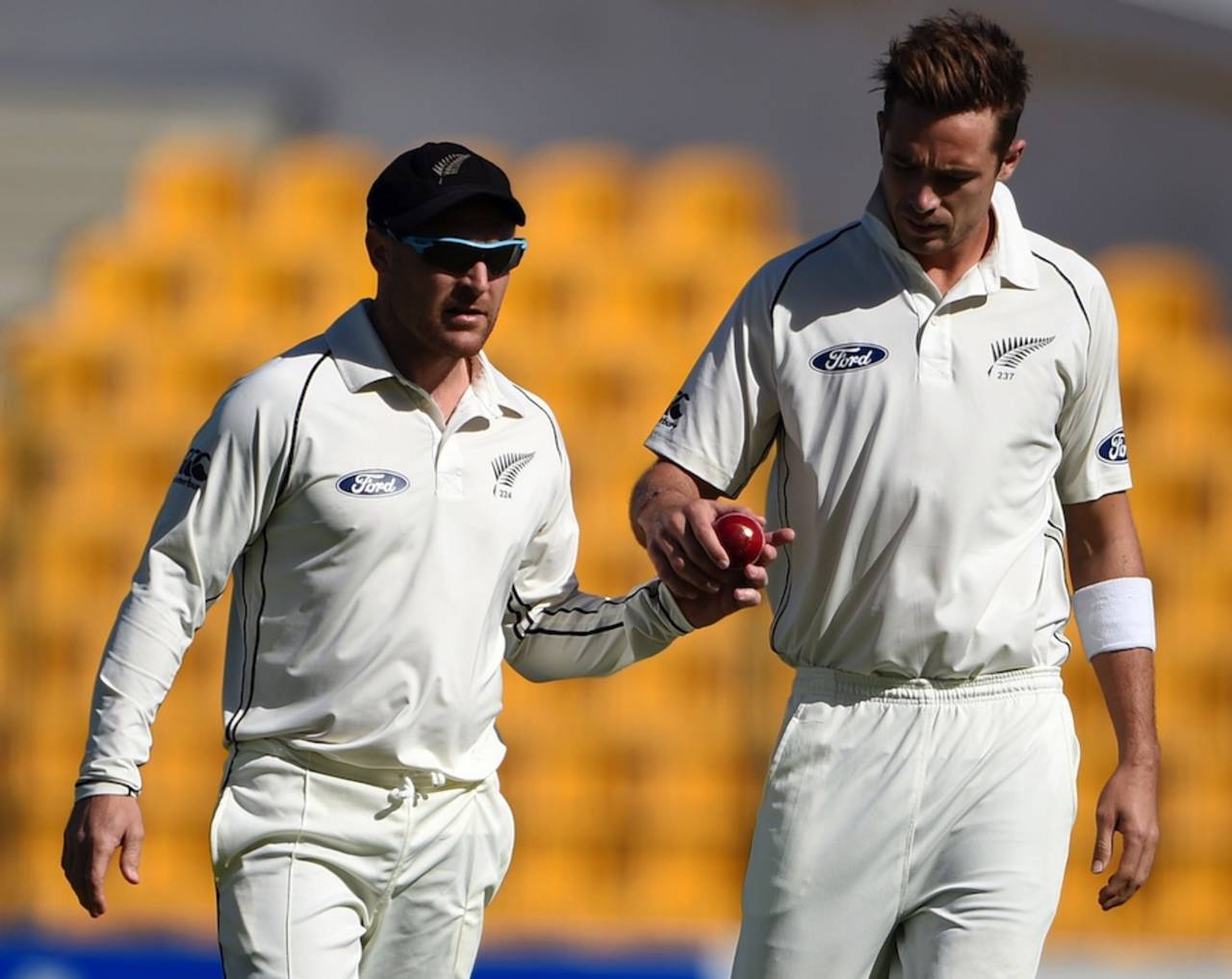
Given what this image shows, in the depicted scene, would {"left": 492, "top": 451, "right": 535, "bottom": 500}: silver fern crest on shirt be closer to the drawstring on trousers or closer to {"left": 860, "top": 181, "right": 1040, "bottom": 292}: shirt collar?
the drawstring on trousers

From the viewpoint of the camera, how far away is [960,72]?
2883 mm

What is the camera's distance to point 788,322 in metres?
3.07

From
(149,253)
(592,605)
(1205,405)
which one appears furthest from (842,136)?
(592,605)

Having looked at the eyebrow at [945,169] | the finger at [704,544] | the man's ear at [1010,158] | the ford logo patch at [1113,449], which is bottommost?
the finger at [704,544]

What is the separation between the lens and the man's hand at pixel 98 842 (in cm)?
286

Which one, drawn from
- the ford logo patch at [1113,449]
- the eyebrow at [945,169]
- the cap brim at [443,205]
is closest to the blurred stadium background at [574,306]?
the ford logo patch at [1113,449]

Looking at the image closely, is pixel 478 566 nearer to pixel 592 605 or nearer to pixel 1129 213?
pixel 592 605

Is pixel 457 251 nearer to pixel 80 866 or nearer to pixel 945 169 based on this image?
pixel 945 169

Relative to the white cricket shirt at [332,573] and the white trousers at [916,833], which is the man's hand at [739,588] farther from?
→ the white cricket shirt at [332,573]

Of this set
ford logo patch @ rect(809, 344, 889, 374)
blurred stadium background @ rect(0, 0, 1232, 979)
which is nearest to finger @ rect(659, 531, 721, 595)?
ford logo patch @ rect(809, 344, 889, 374)

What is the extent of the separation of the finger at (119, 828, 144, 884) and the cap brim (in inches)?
37.2

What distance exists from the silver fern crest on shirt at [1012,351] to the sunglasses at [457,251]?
707 mm

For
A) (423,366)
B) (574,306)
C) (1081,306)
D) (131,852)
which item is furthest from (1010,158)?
(574,306)

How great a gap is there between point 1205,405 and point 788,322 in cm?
524
